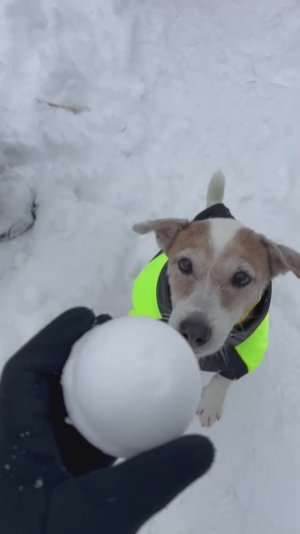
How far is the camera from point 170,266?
117 inches

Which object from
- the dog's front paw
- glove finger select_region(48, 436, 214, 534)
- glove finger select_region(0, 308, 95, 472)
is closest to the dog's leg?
the dog's front paw

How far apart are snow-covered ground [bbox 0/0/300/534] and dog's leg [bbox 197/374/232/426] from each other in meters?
0.21

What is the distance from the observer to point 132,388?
1618 millimetres

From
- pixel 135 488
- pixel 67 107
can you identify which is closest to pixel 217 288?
pixel 135 488

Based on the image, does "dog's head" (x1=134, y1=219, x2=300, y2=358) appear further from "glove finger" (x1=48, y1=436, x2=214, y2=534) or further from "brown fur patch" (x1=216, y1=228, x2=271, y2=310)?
"glove finger" (x1=48, y1=436, x2=214, y2=534)

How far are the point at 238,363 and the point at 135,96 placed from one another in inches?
111

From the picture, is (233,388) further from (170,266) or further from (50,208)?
(50,208)

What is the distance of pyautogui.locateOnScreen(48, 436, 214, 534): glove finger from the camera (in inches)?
62.3

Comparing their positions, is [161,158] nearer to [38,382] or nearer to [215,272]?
[215,272]

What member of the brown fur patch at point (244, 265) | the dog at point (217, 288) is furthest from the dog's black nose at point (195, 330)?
the brown fur patch at point (244, 265)

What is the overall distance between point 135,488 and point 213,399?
1.70 m

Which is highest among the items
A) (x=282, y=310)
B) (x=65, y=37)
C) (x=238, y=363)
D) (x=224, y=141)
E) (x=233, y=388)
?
(x=65, y=37)

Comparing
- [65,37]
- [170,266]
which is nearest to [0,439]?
[170,266]

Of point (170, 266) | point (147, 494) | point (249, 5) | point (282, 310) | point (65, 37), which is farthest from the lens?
point (249, 5)
